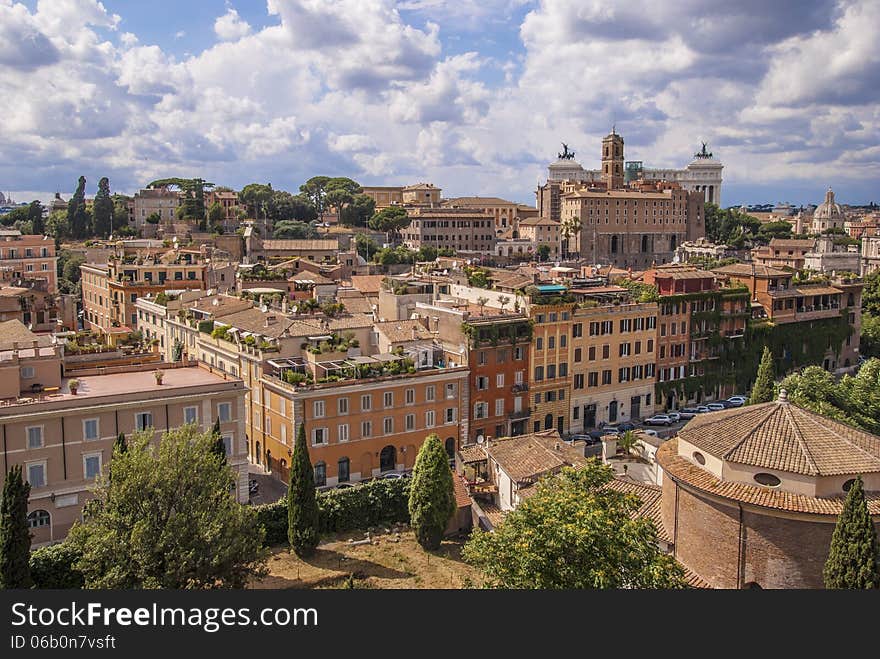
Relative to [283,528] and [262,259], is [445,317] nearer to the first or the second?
[283,528]

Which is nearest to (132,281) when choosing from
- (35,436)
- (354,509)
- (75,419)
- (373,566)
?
(75,419)

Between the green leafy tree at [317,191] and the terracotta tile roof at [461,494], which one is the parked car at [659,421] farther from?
the green leafy tree at [317,191]

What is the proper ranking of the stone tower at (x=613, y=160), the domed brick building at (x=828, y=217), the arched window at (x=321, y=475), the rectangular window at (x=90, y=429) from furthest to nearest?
the domed brick building at (x=828, y=217), the stone tower at (x=613, y=160), the arched window at (x=321, y=475), the rectangular window at (x=90, y=429)

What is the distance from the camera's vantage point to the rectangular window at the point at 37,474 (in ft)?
Answer: 107

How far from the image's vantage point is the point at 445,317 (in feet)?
163

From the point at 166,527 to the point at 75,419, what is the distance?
11100 mm

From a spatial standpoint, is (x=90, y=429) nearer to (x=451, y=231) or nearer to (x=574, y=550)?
(x=574, y=550)

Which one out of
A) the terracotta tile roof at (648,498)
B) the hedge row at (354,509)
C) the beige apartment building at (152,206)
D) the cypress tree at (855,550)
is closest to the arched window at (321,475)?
the hedge row at (354,509)

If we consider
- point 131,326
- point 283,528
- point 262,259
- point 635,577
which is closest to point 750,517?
point 635,577

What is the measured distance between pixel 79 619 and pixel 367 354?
3407 centimetres

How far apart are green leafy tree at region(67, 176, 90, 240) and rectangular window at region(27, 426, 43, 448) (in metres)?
89.3

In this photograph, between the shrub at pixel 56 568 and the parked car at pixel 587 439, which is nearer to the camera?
the shrub at pixel 56 568

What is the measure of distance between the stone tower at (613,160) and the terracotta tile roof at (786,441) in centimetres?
14089

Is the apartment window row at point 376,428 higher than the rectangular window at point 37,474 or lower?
lower
